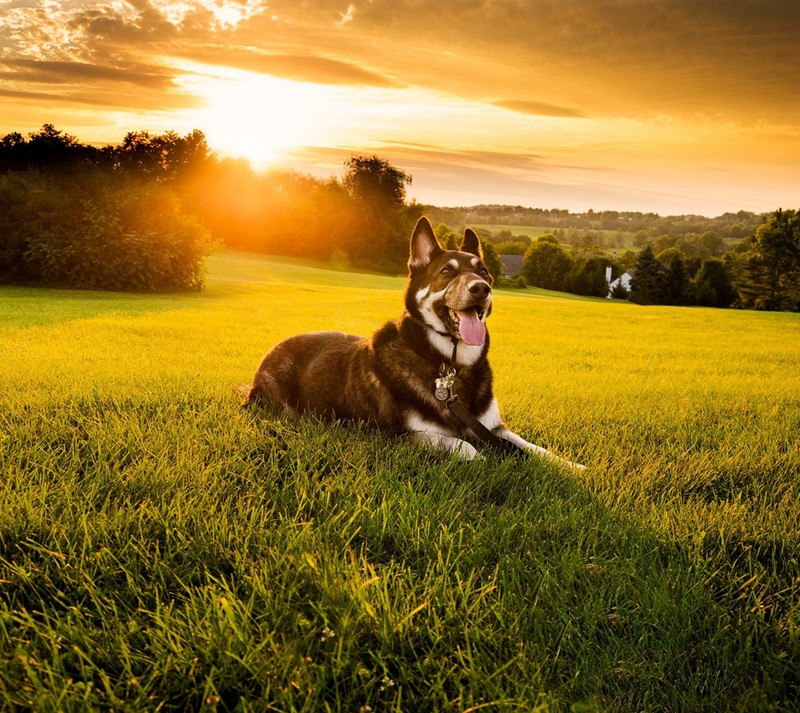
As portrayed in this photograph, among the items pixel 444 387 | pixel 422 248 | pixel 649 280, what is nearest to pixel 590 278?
pixel 649 280

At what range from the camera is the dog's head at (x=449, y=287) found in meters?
4.53

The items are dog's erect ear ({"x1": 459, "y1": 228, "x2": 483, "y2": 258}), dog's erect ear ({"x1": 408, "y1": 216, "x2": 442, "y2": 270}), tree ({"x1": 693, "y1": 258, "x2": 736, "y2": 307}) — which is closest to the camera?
dog's erect ear ({"x1": 408, "y1": 216, "x2": 442, "y2": 270})

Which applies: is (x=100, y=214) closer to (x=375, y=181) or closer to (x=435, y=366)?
(x=435, y=366)

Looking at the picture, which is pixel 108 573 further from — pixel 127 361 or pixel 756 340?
pixel 756 340

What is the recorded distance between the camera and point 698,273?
82.4 m

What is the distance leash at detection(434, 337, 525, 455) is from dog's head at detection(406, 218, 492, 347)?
0.40m

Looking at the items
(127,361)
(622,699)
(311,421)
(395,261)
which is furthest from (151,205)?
(395,261)

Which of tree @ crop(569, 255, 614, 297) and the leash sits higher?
tree @ crop(569, 255, 614, 297)

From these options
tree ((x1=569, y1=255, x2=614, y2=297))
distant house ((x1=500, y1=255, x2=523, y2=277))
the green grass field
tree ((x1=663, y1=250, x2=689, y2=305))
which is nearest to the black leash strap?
the green grass field

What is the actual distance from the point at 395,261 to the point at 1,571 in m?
66.6

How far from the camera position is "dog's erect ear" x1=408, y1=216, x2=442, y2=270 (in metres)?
5.07

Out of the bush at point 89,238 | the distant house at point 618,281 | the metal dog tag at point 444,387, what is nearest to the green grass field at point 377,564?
the metal dog tag at point 444,387

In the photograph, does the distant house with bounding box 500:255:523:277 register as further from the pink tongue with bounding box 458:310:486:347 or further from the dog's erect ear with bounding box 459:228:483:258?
the pink tongue with bounding box 458:310:486:347

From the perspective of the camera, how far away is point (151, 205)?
88.0 feet
